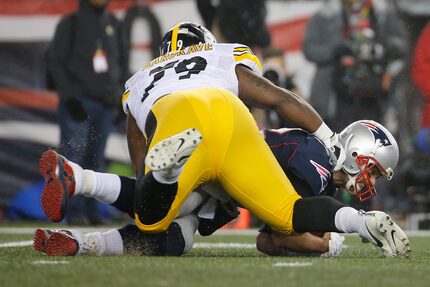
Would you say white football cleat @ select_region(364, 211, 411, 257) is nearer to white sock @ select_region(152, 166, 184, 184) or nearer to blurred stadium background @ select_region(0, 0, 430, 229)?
white sock @ select_region(152, 166, 184, 184)

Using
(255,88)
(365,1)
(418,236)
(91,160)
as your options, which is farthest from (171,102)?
(365,1)

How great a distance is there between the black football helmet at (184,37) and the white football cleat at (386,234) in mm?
1199

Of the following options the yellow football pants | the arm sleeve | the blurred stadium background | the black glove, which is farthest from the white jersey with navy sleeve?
the blurred stadium background

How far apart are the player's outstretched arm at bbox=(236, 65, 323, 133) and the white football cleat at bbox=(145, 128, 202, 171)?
2.25 feet

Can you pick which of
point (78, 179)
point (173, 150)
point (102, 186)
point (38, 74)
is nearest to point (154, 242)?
point (102, 186)

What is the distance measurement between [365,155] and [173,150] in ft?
3.46

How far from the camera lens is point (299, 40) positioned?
348 inches

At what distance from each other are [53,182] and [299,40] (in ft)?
16.8

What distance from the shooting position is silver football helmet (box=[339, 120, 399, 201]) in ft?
14.8

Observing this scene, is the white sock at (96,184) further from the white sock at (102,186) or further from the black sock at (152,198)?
the black sock at (152,198)

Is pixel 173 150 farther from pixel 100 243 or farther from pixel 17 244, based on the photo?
pixel 17 244

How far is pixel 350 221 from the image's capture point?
409cm

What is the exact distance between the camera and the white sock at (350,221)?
408 cm

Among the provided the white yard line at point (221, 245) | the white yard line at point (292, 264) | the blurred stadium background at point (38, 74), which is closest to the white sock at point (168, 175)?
the white yard line at point (292, 264)
